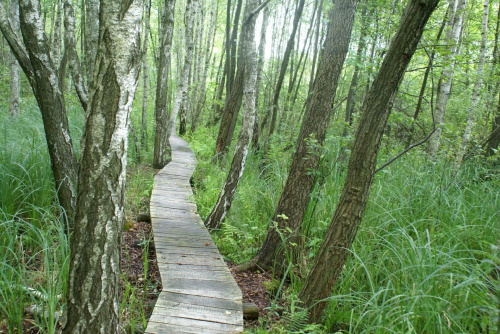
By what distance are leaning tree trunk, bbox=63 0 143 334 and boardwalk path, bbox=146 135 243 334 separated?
702 mm

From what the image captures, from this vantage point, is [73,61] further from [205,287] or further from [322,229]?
[322,229]

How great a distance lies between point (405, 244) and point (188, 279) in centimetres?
233

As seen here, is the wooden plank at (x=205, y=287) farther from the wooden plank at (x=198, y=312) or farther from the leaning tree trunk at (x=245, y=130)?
the leaning tree trunk at (x=245, y=130)

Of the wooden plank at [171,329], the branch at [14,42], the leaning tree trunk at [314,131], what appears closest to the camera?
the wooden plank at [171,329]

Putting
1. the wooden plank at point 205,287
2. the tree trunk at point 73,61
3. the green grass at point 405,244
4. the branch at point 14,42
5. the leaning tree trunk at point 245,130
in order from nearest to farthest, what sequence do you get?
the green grass at point 405,244
the wooden plank at point 205,287
the branch at point 14,42
the tree trunk at point 73,61
the leaning tree trunk at point 245,130

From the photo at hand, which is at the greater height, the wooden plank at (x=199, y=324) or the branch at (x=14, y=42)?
the branch at (x=14, y=42)

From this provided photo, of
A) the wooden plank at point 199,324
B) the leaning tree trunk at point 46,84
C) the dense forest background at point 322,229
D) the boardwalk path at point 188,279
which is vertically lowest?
the boardwalk path at point 188,279

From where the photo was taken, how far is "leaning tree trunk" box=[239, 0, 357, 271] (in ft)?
13.1

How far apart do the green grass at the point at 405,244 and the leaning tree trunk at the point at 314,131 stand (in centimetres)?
21

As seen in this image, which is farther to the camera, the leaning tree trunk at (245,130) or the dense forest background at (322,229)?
the leaning tree trunk at (245,130)

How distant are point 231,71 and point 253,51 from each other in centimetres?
670

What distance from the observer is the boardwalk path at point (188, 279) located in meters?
2.79

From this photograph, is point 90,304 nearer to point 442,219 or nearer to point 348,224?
point 348,224

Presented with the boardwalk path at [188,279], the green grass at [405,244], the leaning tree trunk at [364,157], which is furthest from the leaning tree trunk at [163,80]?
the leaning tree trunk at [364,157]
